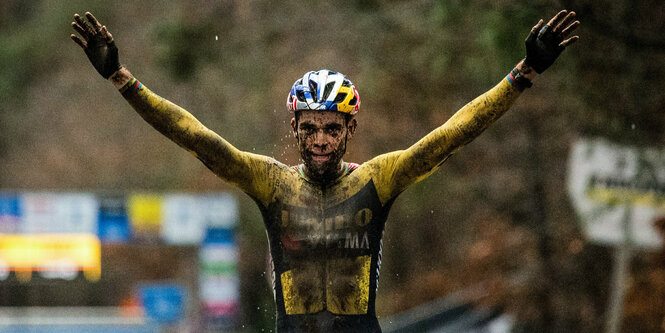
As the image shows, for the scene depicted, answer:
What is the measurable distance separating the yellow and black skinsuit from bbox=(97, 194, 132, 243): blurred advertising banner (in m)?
24.3

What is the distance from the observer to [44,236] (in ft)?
100

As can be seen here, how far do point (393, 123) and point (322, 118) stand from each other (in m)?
16.1

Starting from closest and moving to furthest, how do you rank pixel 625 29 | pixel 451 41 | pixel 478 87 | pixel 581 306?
pixel 625 29, pixel 451 41, pixel 581 306, pixel 478 87

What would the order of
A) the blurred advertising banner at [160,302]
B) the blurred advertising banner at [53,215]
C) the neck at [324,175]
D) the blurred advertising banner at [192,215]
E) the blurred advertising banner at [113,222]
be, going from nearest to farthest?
1. the neck at [324,175]
2. the blurred advertising banner at [113,222]
3. the blurred advertising banner at [192,215]
4. the blurred advertising banner at [53,215]
5. the blurred advertising banner at [160,302]

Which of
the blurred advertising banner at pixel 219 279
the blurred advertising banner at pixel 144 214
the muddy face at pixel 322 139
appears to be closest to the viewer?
the muddy face at pixel 322 139

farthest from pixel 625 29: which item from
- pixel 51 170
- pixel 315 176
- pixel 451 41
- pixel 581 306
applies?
pixel 51 170

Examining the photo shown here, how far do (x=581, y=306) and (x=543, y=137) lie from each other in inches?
146

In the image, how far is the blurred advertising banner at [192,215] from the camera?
97.4ft

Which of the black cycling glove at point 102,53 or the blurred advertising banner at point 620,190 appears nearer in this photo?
the black cycling glove at point 102,53

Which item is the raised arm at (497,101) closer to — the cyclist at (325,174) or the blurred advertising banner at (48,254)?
the cyclist at (325,174)

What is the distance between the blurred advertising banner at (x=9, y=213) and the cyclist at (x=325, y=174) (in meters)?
26.1

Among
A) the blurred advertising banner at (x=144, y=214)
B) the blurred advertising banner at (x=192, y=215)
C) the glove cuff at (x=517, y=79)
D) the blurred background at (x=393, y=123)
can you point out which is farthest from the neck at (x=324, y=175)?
the blurred advertising banner at (x=192, y=215)

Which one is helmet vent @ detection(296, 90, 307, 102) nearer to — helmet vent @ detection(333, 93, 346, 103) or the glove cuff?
helmet vent @ detection(333, 93, 346, 103)

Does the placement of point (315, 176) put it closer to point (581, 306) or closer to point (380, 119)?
point (581, 306)
